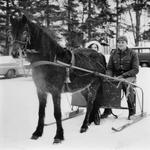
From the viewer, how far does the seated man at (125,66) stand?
5.87 m

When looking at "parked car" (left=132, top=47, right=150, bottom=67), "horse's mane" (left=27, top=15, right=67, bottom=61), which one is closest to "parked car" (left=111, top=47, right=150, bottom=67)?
"parked car" (left=132, top=47, right=150, bottom=67)

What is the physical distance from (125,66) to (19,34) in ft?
7.97

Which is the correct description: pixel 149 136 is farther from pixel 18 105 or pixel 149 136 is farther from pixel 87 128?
pixel 18 105

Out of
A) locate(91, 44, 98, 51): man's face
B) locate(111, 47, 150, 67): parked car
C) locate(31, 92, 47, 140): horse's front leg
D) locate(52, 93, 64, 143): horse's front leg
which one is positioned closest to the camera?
locate(52, 93, 64, 143): horse's front leg

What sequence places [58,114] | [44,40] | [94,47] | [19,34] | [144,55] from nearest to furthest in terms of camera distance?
[19,34], [44,40], [58,114], [94,47], [144,55]

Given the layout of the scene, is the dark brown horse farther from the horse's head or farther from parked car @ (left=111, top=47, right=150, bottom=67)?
parked car @ (left=111, top=47, right=150, bottom=67)

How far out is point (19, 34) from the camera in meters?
4.20

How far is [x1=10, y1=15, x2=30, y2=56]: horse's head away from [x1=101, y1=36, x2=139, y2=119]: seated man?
2142mm

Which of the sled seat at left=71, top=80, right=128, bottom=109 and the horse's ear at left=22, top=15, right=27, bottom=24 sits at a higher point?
the horse's ear at left=22, top=15, right=27, bottom=24

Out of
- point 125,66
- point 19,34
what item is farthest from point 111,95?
point 19,34

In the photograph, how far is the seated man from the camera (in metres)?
5.87

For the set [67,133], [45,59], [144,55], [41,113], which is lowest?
[67,133]

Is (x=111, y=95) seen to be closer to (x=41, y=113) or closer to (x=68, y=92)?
(x=68, y=92)

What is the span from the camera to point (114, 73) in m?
6.21
